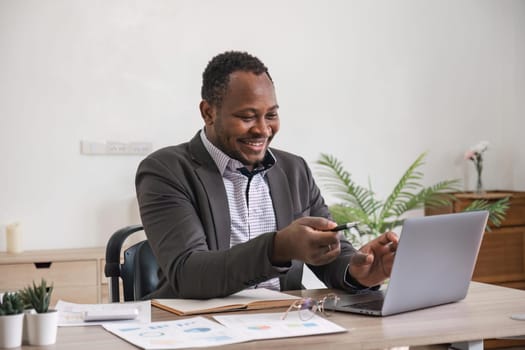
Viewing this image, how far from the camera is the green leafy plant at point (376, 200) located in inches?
200

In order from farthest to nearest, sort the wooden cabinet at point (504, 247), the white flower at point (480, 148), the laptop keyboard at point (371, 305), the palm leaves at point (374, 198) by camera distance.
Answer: the white flower at point (480, 148)
the wooden cabinet at point (504, 247)
the palm leaves at point (374, 198)
the laptop keyboard at point (371, 305)

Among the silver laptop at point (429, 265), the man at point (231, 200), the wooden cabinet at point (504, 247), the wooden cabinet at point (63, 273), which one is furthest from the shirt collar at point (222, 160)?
the wooden cabinet at point (504, 247)

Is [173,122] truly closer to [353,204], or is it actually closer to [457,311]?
[353,204]

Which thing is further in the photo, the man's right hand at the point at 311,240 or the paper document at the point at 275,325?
the man's right hand at the point at 311,240

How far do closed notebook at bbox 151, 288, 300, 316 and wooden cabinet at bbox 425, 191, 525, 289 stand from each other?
347 centimetres

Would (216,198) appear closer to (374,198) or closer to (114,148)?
(114,148)

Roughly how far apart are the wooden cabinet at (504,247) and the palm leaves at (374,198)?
19 cm

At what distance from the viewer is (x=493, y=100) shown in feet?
19.4

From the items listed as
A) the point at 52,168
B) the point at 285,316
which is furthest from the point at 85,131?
the point at 285,316

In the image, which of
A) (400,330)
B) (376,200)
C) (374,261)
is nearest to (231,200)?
(374,261)

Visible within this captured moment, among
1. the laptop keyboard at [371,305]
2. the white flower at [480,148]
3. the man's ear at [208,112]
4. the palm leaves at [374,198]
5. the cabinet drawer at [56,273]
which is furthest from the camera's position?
the white flower at [480,148]

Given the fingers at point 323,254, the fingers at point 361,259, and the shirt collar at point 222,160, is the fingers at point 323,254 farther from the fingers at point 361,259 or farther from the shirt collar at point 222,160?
the shirt collar at point 222,160

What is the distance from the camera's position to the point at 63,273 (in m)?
4.50

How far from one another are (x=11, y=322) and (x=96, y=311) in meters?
0.33
